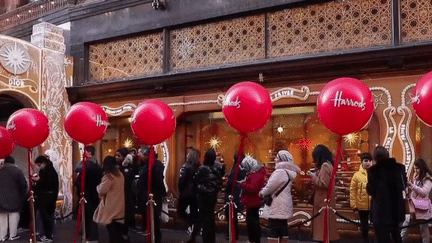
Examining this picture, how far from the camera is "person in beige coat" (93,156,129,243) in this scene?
8.28 meters

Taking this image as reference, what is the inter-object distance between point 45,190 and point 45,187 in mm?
54

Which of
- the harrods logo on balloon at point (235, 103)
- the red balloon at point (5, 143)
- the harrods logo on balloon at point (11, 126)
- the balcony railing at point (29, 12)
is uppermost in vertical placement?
the balcony railing at point (29, 12)

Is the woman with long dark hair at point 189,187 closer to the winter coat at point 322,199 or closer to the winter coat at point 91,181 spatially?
the winter coat at point 91,181

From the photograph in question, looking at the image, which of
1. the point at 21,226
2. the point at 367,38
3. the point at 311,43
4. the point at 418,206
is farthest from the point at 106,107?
the point at 418,206

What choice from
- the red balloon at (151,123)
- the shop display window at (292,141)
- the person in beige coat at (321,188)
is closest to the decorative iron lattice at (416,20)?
the shop display window at (292,141)

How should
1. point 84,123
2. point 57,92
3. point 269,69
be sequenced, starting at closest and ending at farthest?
1. point 84,123
2. point 269,69
3. point 57,92

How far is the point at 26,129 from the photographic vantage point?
8000 mm

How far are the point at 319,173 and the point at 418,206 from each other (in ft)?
5.94

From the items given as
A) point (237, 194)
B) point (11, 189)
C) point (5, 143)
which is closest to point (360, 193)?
point (237, 194)

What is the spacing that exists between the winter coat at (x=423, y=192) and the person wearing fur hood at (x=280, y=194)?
1916 mm

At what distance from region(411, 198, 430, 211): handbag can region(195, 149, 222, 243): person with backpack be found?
3.06m

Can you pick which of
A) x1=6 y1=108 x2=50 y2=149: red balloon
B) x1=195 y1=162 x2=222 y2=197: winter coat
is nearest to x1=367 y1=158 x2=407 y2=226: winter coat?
x1=195 y1=162 x2=222 y2=197: winter coat

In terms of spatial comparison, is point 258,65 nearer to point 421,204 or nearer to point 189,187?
point 189,187

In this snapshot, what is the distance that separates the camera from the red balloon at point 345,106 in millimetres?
5586
